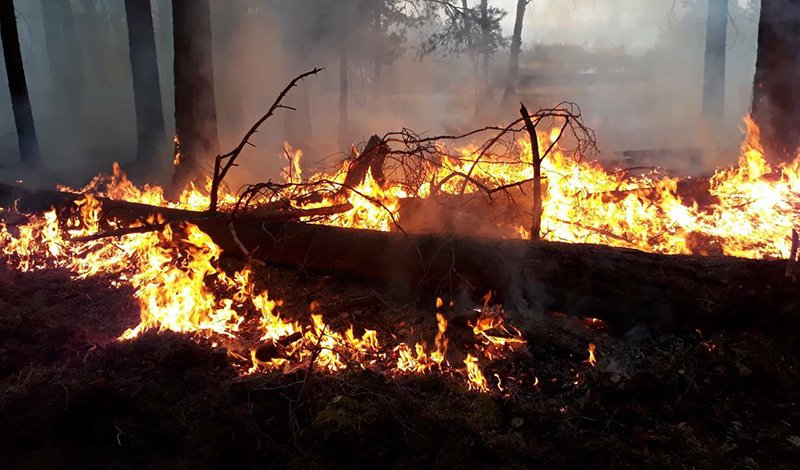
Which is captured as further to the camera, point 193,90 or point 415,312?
point 193,90

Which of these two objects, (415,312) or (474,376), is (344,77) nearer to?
(415,312)

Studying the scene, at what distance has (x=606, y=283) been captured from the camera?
4.46 m

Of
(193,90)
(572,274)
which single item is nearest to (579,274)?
(572,274)

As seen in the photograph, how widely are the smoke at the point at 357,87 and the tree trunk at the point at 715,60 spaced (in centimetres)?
46

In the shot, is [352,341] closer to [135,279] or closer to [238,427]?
[238,427]

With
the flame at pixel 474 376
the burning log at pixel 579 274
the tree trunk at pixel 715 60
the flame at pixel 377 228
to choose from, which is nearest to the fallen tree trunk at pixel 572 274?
the burning log at pixel 579 274

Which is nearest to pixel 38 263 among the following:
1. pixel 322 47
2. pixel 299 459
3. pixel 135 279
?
pixel 135 279

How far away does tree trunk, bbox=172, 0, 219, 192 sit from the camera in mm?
9422

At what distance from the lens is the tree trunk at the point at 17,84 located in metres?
11.8

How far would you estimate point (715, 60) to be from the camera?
16281 mm

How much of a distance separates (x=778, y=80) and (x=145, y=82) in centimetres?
1451

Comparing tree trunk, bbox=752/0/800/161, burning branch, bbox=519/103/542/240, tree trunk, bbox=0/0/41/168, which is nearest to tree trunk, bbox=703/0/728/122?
tree trunk, bbox=752/0/800/161

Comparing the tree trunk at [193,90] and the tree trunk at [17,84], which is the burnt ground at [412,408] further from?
the tree trunk at [17,84]

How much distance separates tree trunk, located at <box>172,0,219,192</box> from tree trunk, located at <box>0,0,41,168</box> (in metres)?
4.97
